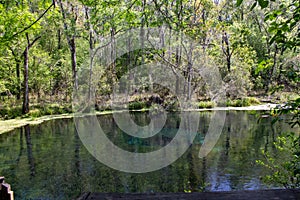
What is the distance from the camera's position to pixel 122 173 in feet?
20.4

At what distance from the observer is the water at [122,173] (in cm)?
528

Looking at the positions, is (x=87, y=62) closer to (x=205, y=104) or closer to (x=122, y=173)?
(x=205, y=104)

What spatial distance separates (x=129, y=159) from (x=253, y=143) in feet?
11.9

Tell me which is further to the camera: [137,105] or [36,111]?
[137,105]

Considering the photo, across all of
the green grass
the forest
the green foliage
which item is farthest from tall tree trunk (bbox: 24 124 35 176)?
the green foliage

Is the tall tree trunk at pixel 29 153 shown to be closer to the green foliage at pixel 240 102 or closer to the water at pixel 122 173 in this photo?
the water at pixel 122 173

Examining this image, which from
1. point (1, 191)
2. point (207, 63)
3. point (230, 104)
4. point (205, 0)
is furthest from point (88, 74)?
point (1, 191)

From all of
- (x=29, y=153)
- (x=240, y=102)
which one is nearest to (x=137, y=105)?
(x=240, y=102)

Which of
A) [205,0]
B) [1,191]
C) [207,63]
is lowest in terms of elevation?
Result: [1,191]

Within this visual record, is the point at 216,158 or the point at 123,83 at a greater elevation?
the point at 123,83

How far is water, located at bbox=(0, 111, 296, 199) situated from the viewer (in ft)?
17.3

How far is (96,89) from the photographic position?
19.8 m

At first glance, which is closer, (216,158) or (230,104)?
(216,158)

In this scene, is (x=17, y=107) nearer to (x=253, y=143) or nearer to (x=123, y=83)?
(x=123, y=83)
